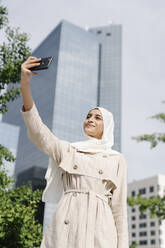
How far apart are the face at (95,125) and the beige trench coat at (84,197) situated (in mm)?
249

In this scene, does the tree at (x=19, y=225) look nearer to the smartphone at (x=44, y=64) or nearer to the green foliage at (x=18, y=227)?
the green foliage at (x=18, y=227)

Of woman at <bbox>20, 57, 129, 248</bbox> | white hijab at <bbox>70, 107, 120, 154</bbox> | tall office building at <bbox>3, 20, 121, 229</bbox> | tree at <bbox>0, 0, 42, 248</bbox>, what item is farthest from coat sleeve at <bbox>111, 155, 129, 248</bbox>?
tall office building at <bbox>3, 20, 121, 229</bbox>

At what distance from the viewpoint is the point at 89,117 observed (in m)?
3.73

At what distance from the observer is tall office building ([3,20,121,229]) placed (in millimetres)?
80438

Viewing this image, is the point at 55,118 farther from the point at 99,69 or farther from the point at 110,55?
the point at 110,55

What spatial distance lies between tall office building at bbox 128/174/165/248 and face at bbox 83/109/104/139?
8873 centimetres

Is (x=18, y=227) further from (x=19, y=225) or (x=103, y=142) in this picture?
(x=103, y=142)

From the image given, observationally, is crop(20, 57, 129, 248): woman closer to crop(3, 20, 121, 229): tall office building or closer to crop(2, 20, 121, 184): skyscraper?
crop(3, 20, 121, 229): tall office building

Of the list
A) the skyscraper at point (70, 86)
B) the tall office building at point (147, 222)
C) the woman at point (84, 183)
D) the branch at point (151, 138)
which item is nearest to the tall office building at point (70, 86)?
the skyscraper at point (70, 86)

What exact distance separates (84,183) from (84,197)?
0.44 feet

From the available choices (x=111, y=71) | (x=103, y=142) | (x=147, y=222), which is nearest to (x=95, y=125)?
(x=103, y=142)

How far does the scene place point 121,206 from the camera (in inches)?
133

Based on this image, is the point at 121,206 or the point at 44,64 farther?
the point at 121,206

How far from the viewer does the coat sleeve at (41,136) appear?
3043 millimetres
